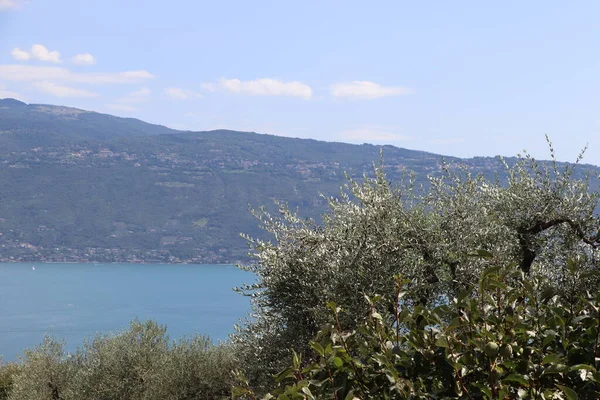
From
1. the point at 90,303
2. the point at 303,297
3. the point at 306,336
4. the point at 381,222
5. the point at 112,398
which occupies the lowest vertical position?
the point at 90,303

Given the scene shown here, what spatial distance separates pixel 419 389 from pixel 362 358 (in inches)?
22.7

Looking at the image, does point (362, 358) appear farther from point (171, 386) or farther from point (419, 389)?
point (171, 386)

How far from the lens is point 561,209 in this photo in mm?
12219

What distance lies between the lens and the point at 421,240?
40.3 feet

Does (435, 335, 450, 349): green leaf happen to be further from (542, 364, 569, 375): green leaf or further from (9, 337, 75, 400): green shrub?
(9, 337, 75, 400): green shrub

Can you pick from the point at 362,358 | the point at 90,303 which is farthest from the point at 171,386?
the point at 90,303

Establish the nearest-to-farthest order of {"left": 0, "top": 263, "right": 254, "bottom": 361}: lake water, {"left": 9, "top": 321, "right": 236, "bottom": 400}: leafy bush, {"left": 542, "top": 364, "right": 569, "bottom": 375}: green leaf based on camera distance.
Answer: {"left": 542, "top": 364, "right": 569, "bottom": 375}: green leaf < {"left": 9, "top": 321, "right": 236, "bottom": 400}: leafy bush < {"left": 0, "top": 263, "right": 254, "bottom": 361}: lake water

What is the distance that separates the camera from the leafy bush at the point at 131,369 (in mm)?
17906

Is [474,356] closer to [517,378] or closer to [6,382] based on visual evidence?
[517,378]

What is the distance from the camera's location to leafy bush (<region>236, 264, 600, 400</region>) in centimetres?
306

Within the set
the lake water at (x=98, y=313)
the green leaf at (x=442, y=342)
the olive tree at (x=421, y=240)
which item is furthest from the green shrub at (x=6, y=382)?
the lake water at (x=98, y=313)

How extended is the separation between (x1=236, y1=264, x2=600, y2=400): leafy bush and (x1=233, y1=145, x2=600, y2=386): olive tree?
7.33 m

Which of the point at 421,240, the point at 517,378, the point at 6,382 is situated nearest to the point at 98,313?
the point at 6,382

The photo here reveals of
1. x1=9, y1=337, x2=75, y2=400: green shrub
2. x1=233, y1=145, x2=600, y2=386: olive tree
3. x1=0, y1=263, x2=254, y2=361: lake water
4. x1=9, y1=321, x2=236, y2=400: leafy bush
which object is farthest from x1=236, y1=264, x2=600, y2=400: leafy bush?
x1=0, y1=263, x2=254, y2=361: lake water
